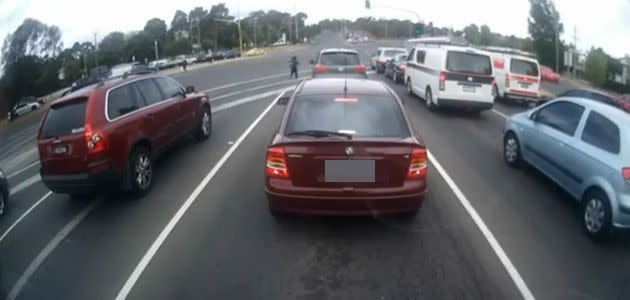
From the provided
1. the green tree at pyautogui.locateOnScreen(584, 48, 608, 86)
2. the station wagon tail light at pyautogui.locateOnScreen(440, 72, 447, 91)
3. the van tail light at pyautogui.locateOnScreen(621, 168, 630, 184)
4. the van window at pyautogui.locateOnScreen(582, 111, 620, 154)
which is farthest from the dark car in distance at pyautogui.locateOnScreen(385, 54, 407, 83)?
the van tail light at pyautogui.locateOnScreen(621, 168, 630, 184)

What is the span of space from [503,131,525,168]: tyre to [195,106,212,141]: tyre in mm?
5599

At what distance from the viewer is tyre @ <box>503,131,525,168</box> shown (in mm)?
7980

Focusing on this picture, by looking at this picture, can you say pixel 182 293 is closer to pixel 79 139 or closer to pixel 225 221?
pixel 225 221

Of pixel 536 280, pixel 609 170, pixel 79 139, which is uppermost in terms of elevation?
pixel 79 139

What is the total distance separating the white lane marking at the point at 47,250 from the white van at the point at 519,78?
14182 millimetres

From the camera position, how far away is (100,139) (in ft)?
20.1

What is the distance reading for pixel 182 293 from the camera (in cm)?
429

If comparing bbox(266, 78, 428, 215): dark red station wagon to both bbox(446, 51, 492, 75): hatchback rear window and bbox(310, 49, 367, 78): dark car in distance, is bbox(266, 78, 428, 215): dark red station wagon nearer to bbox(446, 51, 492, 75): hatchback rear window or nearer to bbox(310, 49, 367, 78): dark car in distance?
bbox(446, 51, 492, 75): hatchback rear window

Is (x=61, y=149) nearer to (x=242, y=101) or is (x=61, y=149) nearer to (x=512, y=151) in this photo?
(x=512, y=151)

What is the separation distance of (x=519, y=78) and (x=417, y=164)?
13339 mm

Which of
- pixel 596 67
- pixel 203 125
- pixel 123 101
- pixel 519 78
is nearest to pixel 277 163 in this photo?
pixel 123 101

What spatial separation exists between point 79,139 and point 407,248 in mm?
4100

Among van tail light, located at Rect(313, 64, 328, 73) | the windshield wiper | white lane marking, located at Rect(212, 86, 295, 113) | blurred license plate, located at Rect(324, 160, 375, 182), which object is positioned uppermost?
van tail light, located at Rect(313, 64, 328, 73)

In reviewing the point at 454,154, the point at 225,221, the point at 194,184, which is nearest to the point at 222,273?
the point at 225,221
